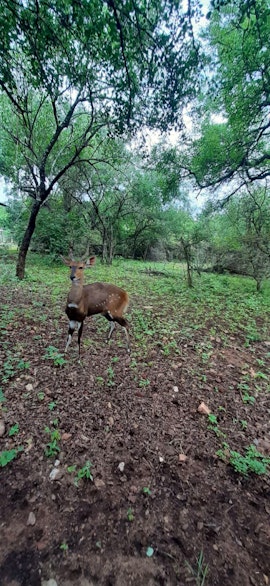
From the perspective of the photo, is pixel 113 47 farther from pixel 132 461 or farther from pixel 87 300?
pixel 132 461

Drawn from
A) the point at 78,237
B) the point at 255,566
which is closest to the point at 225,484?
the point at 255,566

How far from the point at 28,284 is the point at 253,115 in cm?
845

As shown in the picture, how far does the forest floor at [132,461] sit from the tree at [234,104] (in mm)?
4964

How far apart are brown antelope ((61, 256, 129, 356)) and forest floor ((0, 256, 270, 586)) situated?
657 millimetres

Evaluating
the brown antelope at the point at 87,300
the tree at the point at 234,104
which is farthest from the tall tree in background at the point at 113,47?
the brown antelope at the point at 87,300

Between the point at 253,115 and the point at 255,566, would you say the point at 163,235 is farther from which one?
the point at 255,566

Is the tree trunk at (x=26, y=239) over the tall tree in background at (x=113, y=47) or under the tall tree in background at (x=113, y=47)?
under

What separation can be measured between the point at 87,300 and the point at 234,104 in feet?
22.2

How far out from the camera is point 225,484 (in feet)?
6.95

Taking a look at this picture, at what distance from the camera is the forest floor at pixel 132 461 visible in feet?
5.09

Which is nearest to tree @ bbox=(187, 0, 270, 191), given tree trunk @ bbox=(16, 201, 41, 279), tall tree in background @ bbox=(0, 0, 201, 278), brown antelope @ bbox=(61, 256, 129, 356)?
tall tree in background @ bbox=(0, 0, 201, 278)

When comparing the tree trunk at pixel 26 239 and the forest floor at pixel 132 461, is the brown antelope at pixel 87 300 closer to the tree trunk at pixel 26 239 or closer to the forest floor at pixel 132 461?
the forest floor at pixel 132 461

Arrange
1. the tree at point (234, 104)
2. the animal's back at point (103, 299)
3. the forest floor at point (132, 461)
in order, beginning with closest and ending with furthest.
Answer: the forest floor at point (132, 461), the animal's back at point (103, 299), the tree at point (234, 104)

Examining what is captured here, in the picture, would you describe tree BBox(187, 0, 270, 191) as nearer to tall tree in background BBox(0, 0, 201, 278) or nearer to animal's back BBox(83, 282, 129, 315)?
tall tree in background BBox(0, 0, 201, 278)
